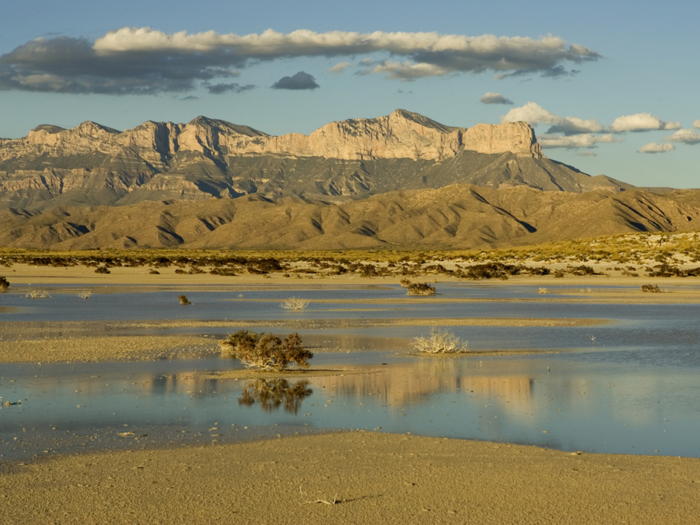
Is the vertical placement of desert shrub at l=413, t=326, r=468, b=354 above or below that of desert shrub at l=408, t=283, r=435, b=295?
above

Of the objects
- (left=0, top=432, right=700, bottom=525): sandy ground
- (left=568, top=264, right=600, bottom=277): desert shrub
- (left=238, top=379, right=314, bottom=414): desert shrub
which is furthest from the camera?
(left=568, top=264, right=600, bottom=277): desert shrub

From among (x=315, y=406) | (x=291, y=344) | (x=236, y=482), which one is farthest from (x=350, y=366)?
(x=236, y=482)

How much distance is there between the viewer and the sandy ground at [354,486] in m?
7.84

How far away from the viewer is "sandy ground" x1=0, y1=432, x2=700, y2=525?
25.7 ft

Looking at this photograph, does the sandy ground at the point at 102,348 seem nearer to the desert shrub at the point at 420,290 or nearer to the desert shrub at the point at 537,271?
the desert shrub at the point at 420,290

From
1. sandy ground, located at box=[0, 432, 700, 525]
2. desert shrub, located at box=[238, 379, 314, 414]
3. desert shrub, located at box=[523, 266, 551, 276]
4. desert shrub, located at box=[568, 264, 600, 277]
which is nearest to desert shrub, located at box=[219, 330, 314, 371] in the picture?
desert shrub, located at box=[238, 379, 314, 414]

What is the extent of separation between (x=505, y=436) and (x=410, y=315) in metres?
18.9

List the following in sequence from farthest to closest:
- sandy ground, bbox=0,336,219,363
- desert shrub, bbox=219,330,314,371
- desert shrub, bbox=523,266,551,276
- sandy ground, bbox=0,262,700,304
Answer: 1. desert shrub, bbox=523,266,551,276
2. sandy ground, bbox=0,262,700,304
3. sandy ground, bbox=0,336,219,363
4. desert shrub, bbox=219,330,314,371

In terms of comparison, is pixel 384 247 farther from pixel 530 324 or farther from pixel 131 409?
pixel 131 409

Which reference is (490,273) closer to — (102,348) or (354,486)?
(102,348)

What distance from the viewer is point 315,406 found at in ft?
43.2

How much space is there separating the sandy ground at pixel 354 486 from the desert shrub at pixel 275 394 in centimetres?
269

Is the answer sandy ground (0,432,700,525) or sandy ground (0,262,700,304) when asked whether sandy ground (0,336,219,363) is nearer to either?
sandy ground (0,432,700,525)

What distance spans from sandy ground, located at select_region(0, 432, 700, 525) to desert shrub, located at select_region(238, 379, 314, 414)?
269 centimetres
